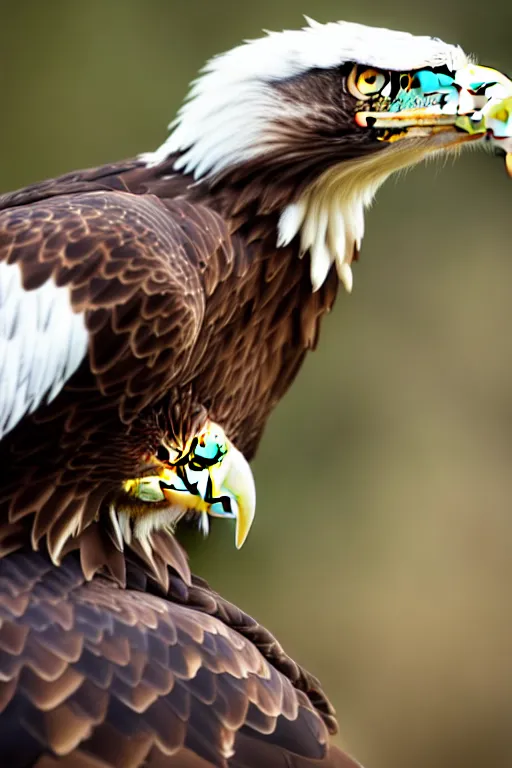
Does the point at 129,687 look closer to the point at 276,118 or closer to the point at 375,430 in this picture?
the point at 276,118

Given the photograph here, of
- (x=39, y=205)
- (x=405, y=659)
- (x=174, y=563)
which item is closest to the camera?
(x=39, y=205)

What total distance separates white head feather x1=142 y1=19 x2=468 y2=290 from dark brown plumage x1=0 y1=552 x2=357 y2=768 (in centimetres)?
49

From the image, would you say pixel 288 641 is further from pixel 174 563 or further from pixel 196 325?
pixel 196 325

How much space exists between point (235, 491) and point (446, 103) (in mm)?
500

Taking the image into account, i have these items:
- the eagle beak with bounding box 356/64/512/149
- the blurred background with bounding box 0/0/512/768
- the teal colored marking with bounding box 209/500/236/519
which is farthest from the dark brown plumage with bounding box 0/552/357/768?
the blurred background with bounding box 0/0/512/768

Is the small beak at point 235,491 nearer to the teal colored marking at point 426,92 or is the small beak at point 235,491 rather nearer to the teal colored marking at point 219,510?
the teal colored marking at point 219,510

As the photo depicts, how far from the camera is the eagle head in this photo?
57.3 inches

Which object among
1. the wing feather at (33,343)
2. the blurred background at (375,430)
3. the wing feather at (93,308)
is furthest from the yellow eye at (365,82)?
the blurred background at (375,430)

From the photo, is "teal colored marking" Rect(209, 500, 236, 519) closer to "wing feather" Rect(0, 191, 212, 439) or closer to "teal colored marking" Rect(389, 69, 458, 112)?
"wing feather" Rect(0, 191, 212, 439)

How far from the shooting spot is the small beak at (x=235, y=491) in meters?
1.45

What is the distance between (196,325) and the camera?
1.44 meters

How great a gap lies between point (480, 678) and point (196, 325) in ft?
6.96

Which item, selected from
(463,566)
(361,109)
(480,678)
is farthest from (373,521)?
(361,109)

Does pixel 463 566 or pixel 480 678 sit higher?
pixel 463 566
